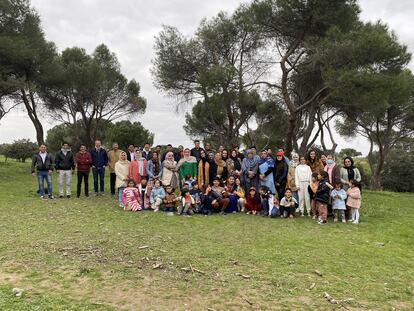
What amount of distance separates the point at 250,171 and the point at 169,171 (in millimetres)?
2340

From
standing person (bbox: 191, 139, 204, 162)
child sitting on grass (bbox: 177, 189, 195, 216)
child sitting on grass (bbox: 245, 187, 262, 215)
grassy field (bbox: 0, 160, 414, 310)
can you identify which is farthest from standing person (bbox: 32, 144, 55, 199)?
child sitting on grass (bbox: 245, 187, 262, 215)

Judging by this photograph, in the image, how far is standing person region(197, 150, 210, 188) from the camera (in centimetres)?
1099

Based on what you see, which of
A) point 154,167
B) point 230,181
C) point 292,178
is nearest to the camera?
point 292,178

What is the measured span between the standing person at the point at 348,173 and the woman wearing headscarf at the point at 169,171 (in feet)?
15.2

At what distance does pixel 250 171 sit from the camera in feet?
34.7

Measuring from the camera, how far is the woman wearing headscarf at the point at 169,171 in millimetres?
10836

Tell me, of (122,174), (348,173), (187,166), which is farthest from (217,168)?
(348,173)

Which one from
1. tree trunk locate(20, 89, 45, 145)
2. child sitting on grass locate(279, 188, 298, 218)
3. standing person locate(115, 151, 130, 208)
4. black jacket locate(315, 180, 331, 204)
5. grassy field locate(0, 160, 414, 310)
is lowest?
grassy field locate(0, 160, 414, 310)

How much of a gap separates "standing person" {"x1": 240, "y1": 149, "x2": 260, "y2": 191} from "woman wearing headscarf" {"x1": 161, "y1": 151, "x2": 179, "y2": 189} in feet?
6.54

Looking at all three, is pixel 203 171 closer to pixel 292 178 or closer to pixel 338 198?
pixel 292 178

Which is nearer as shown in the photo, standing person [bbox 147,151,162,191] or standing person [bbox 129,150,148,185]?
standing person [bbox 129,150,148,185]

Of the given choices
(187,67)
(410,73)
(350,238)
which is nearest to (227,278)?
(350,238)

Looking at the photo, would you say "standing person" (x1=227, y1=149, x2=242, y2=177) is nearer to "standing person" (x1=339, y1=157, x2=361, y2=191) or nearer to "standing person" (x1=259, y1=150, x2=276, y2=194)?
"standing person" (x1=259, y1=150, x2=276, y2=194)

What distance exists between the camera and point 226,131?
2494 centimetres
